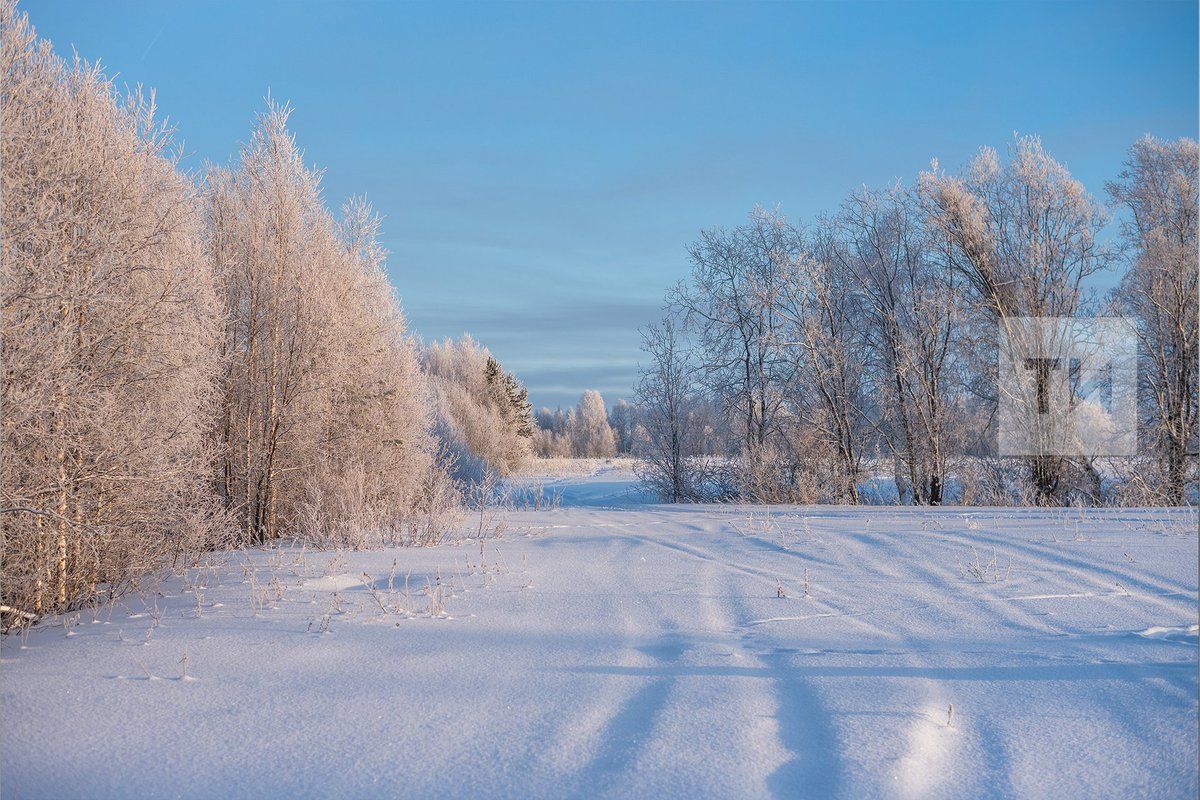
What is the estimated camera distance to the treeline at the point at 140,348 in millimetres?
4730

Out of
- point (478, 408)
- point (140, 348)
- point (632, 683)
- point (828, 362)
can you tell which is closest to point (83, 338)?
point (140, 348)

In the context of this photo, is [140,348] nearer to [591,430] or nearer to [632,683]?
[632,683]

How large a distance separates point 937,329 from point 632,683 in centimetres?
1492

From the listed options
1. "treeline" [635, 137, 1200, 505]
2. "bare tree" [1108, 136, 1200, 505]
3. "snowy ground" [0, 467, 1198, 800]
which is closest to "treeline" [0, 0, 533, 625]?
"snowy ground" [0, 467, 1198, 800]

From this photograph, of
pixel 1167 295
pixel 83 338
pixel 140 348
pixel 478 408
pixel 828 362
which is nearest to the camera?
pixel 83 338

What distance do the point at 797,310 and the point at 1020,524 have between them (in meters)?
9.48

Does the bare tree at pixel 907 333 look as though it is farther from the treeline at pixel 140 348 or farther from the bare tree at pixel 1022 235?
the treeline at pixel 140 348

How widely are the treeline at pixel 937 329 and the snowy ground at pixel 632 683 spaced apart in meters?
10.1

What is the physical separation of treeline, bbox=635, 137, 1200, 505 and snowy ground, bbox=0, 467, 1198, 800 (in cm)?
1006

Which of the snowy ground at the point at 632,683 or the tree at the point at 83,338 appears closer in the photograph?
the snowy ground at the point at 632,683

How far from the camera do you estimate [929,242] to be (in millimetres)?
16828

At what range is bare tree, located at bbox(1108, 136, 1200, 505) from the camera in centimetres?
1466

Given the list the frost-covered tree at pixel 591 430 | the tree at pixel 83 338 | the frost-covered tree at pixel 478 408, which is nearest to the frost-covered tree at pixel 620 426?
the frost-covered tree at pixel 591 430

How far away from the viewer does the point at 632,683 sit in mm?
3551
